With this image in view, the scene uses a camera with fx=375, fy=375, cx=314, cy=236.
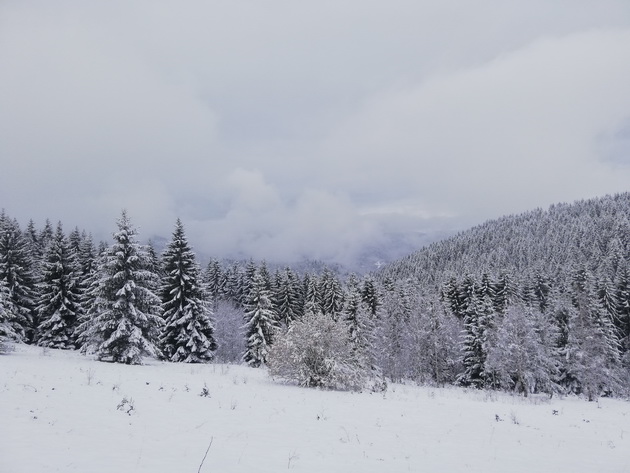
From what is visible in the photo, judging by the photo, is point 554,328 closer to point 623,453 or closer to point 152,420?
point 623,453

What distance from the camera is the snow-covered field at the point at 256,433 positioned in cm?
801

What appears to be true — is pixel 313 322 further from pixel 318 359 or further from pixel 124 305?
pixel 124 305

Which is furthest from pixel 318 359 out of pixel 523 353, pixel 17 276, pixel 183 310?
pixel 17 276

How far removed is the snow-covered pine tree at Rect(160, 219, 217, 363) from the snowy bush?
1317 centimetres

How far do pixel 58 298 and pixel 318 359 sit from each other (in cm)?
2788

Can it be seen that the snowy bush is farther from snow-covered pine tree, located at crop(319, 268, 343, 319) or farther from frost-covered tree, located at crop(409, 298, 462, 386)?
snow-covered pine tree, located at crop(319, 268, 343, 319)

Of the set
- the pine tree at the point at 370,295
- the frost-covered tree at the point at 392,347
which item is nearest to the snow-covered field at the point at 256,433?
the frost-covered tree at the point at 392,347

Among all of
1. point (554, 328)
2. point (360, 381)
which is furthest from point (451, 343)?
point (360, 381)

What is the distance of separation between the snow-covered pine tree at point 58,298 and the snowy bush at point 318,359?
23.4m

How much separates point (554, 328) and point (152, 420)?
1832 inches

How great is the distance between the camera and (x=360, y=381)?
2177cm

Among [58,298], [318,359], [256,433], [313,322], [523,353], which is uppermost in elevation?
[58,298]

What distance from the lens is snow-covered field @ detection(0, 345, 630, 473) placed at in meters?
8.01

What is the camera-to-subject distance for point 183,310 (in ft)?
111
